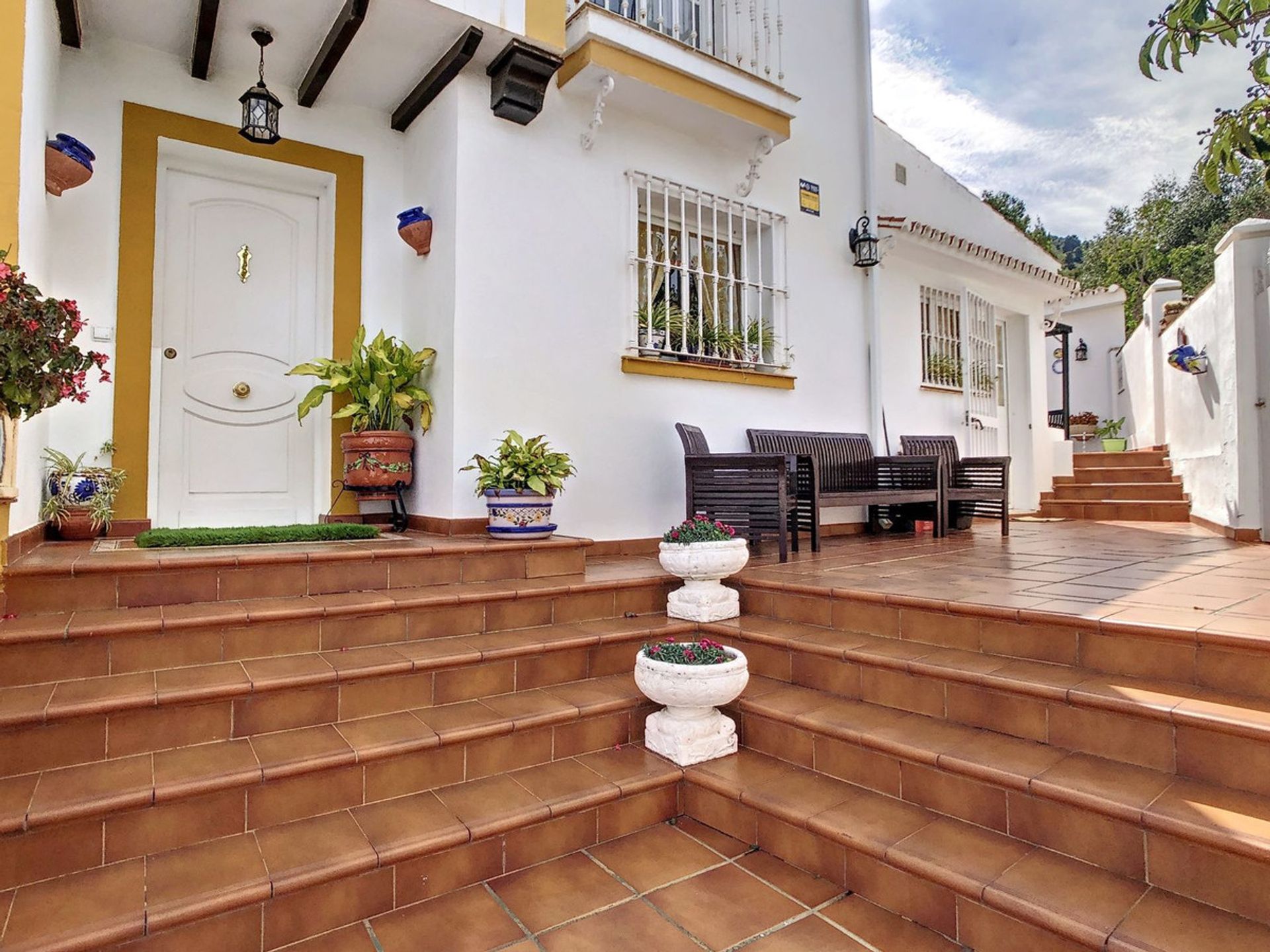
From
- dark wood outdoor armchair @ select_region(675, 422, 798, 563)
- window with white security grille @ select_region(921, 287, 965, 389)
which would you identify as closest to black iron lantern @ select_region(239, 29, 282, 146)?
dark wood outdoor armchair @ select_region(675, 422, 798, 563)

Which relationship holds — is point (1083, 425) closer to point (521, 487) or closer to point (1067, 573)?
point (1067, 573)

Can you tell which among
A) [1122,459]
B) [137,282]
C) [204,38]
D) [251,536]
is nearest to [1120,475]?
[1122,459]

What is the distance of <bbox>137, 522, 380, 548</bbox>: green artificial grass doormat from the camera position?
3.17 m

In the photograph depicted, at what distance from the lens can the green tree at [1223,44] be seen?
176 cm

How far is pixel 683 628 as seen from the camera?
9.96 feet

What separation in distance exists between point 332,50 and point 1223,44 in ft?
12.6

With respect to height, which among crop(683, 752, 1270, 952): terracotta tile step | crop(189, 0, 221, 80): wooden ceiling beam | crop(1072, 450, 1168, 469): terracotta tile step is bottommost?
crop(683, 752, 1270, 952): terracotta tile step

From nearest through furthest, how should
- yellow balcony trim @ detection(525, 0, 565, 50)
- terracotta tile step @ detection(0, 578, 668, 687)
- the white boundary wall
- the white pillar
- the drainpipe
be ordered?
terracotta tile step @ detection(0, 578, 668, 687) → yellow balcony trim @ detection(525, 0, 565, 50) → the white boundary wall → the drainpipe → the white pillar

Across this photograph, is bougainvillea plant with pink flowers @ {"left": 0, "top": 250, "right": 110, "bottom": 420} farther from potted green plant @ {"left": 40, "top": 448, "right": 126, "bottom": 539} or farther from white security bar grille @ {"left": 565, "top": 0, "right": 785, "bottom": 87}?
white security bar grille @ {"left": 565, "top": 0, "right": 785, "bottom": 87}

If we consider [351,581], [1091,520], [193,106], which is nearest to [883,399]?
[1091,520]

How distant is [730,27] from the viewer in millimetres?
5191

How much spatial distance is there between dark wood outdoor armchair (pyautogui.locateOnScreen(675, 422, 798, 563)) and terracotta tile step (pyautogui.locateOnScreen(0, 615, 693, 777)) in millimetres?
1426

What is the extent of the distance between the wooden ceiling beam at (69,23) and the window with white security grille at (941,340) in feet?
21.8

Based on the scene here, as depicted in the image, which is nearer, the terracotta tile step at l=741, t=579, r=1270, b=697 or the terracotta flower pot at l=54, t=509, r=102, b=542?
the terracotta tile step at l=741, t=579, r=1270, b=697
